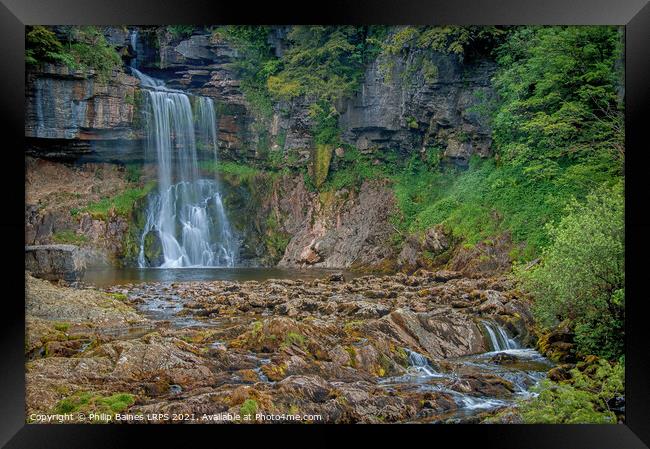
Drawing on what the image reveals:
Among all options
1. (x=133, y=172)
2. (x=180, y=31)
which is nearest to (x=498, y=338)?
(x=133, y=172)

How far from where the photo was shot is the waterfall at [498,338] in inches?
267

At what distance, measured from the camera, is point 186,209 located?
8414 mm

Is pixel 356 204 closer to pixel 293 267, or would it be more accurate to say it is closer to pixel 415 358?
pixel 293 267

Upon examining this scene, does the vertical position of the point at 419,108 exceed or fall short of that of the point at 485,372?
it exceeds it

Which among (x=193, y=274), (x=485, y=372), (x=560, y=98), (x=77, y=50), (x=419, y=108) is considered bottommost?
(x=485, y=372)

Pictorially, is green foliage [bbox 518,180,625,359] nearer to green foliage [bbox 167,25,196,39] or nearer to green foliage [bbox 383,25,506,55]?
green foliage [bbox 383,25,506,55]

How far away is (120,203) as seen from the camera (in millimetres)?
8008

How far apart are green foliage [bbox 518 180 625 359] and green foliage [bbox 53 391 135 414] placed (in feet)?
17.4

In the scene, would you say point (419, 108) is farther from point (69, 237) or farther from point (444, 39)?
point (69, 237)

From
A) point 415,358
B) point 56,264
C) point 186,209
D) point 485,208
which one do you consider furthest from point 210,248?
point 485,208

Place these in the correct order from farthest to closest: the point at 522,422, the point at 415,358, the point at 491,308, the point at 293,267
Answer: the point at 293,267, the point at 491,308, the point at 415,358, the point at 522,422

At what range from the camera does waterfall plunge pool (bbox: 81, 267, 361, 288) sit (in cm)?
721
